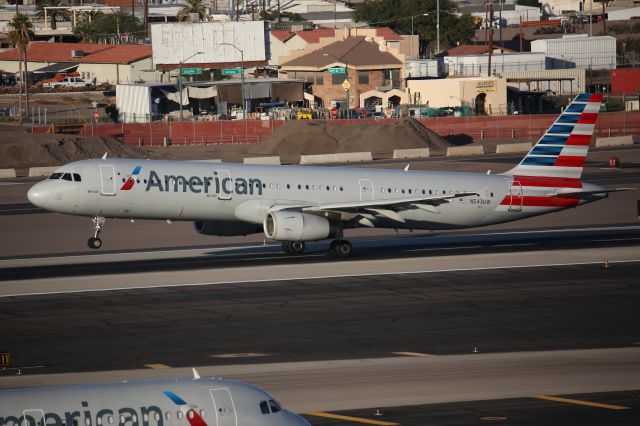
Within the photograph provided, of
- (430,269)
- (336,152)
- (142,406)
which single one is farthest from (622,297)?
(336,152)

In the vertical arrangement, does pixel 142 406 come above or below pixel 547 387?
above

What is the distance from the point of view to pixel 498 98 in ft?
392

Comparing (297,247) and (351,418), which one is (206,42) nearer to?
(297,247)

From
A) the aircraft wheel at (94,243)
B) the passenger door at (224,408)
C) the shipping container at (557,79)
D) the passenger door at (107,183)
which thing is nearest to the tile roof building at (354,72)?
the shipping container at (557,79)

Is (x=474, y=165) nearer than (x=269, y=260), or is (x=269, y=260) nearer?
(x=269, y=260)

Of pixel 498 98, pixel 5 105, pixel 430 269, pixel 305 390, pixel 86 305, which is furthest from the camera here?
pixel 5 105

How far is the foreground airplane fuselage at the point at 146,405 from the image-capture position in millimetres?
17797

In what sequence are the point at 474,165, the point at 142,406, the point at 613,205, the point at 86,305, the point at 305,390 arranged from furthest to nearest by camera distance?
1. the point at 474,165
2. the point at 613,205
3. the point at 86,305
4. the point at 305,390
5. the point at 142,406

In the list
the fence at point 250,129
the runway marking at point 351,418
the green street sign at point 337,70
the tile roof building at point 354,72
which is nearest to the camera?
the runway marking at point 351,418

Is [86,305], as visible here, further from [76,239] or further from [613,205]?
[613,205]

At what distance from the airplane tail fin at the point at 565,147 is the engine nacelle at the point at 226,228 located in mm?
12589

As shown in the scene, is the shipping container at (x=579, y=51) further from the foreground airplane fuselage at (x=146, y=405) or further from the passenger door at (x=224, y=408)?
the passenger door at (x=224, y=408)

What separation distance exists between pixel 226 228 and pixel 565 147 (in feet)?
52.5

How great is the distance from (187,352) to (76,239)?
25140 mm
